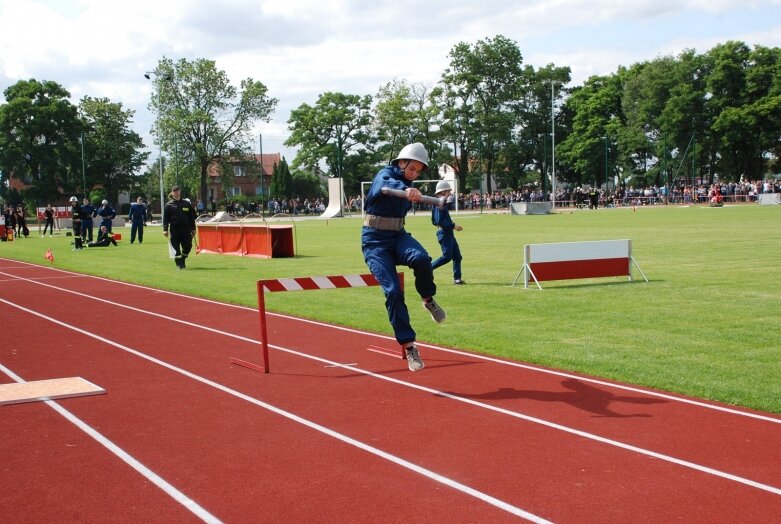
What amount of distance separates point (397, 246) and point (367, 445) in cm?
284

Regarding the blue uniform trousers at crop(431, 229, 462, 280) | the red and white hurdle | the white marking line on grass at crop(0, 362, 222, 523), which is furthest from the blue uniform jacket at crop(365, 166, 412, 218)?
the blue uniform trousers at crop(431, 229, 462, 280)

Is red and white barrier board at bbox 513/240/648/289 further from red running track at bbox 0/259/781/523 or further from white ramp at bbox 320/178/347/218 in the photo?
white ramp at bbox 320/178/347/218

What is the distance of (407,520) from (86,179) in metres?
99.9

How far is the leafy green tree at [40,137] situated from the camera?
89500 mm

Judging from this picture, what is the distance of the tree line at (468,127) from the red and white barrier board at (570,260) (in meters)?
68.3

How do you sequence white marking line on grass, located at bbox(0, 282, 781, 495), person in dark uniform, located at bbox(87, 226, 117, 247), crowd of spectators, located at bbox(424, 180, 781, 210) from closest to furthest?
white marking line on grass, located at bbox(0, 282, 781, 495)
person in dark uniform, located at bbox(87, 226, 117, 247)
crowd of spectators, located at bbox(424, 180, 781, 210)

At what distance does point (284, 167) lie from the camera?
372 ft

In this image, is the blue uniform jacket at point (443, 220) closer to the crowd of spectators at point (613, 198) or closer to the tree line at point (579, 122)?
the crowd of spectators at point (613, 198)

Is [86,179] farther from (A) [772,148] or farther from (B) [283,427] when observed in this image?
(B) [283,427]

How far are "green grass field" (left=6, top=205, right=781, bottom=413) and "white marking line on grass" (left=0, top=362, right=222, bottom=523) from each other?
15.2 feet

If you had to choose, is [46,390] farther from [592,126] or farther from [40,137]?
[592,126]

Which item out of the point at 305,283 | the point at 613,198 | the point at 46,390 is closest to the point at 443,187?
the point at 305,283

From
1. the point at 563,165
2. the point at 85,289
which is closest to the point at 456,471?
the point at 85,289

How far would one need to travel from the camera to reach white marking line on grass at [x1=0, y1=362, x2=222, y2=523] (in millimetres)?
4966
